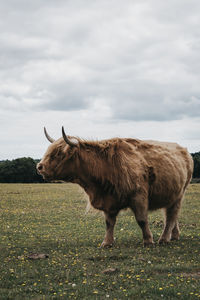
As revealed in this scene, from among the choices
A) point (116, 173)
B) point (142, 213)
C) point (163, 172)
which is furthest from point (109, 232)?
point (163, 172)

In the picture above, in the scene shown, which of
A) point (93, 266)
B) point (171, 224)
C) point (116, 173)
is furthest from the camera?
point (171, 224)

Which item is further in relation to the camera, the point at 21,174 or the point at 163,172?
the point at 21,174

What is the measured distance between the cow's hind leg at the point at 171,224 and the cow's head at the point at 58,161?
3389 mm

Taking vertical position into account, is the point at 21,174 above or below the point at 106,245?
below

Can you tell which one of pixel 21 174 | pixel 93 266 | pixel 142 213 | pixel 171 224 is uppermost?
pixel 142 213

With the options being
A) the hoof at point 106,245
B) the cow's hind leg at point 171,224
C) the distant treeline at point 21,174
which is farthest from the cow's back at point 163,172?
the distant treeline at point 21,174

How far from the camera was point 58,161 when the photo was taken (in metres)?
9.48

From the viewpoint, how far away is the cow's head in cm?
942

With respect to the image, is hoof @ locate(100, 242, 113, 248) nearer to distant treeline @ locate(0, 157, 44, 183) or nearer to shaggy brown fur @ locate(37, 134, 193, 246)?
shaggy brown fur @ locate(37, 134, 193, 246)

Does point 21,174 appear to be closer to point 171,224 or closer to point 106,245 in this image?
point 171,224

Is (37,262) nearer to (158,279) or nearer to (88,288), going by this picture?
(88,288)

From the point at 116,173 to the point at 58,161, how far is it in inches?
61.3

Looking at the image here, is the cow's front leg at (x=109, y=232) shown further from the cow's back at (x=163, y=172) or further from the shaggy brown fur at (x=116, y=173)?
the cow's back at (x=163, y=172)

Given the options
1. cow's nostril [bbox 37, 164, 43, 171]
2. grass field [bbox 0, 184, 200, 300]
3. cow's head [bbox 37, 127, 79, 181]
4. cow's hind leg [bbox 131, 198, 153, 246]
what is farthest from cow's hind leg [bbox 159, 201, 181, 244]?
cow's nostril [bbox 37, 164, 43, 171]
